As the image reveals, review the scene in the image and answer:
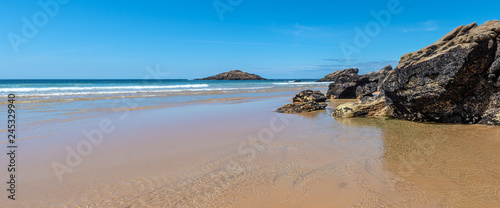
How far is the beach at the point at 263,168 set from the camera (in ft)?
9.34

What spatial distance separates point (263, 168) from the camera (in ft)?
12.3

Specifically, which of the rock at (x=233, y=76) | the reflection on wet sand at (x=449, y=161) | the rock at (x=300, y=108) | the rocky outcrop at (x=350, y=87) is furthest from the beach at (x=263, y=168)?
the rock at (x=233, y=76)

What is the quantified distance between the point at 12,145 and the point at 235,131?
452 cm

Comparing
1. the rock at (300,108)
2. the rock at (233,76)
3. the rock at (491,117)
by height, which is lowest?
the rock at (300,108)

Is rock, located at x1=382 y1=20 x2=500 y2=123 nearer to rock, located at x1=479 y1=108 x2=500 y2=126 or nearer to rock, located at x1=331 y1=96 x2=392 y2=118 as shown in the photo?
rock, located at x1=479 y1=108 x2=500 y2=126

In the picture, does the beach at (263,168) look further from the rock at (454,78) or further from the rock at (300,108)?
the rock at (300,108)

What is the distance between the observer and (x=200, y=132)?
21.0 ft

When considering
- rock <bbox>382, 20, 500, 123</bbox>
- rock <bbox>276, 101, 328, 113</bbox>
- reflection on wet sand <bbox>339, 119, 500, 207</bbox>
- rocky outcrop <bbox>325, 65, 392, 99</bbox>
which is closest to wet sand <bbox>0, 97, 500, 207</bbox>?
reflection on wet sand <bbox>339, 119, 500, 207</bbox>

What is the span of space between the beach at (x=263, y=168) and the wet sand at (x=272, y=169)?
1cm

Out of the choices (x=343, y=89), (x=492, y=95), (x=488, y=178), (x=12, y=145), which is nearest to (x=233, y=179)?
(x=488, y=178)

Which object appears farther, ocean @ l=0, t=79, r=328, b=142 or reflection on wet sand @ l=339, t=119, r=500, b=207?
ocean @ l=0, t=79, r=328, b=142

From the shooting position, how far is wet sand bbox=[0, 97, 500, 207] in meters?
2.84

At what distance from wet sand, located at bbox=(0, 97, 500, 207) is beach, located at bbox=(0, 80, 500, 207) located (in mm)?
13

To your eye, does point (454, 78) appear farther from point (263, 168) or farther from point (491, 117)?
point (263, 168)
